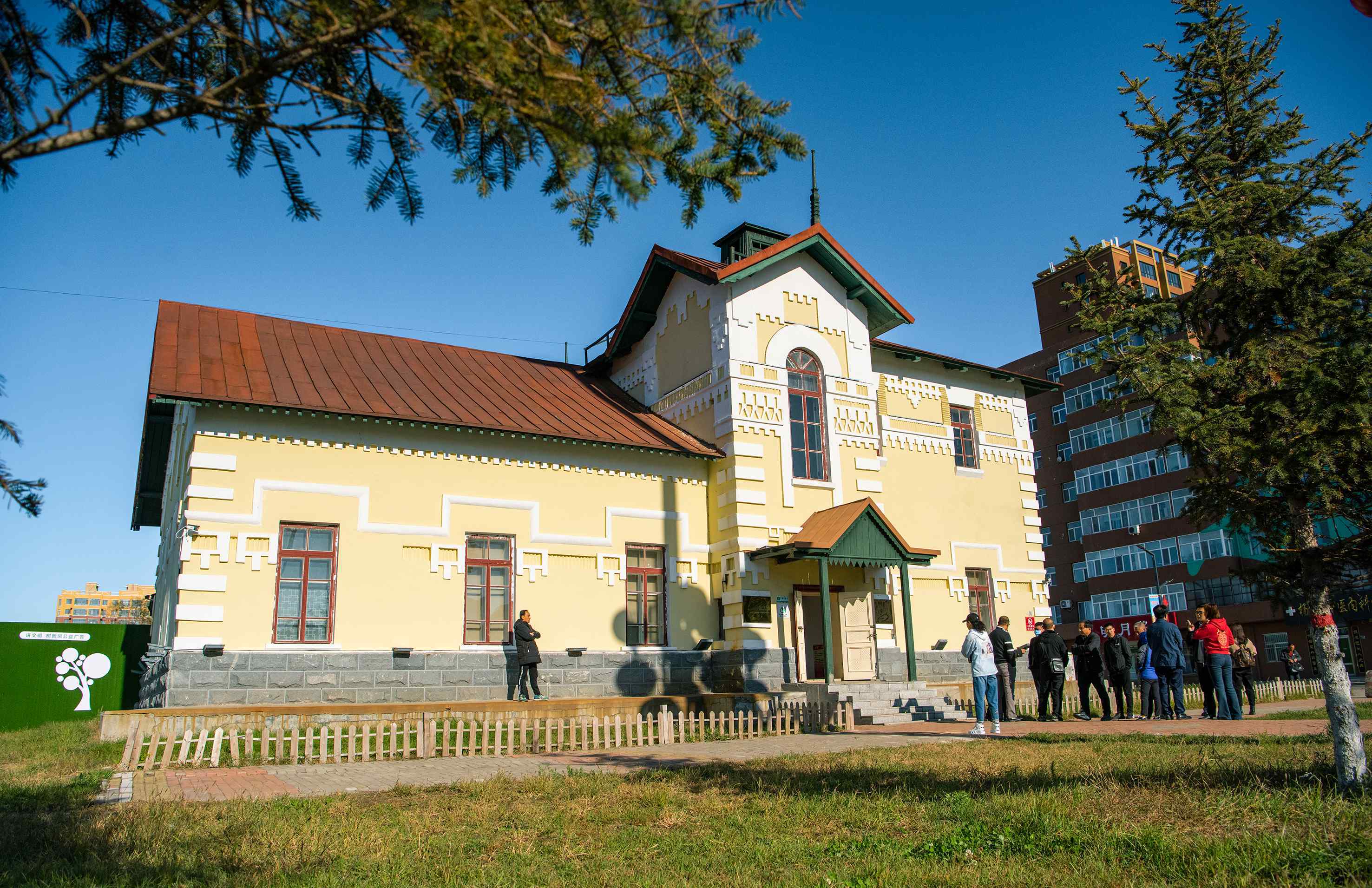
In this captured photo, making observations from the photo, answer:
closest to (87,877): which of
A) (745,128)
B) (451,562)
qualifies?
(745,128)

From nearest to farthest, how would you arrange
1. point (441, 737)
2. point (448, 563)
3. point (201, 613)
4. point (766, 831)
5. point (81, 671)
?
1. point (766, 831)
2. point (441, 737)
3. point (201, 613)
4. point (448, 563)
5. point (81, 671)

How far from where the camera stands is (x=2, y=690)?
21625 mm

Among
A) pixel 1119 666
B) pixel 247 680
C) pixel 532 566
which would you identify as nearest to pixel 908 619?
pixel 1119 666

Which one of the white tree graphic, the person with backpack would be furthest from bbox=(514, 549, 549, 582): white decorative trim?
the person with backpack

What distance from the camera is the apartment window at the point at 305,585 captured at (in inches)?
635

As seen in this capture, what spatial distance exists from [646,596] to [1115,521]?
146 ft

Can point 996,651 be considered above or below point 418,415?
below

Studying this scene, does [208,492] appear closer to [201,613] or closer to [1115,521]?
[201,613]

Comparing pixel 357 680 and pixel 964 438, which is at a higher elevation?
pixel 964 438

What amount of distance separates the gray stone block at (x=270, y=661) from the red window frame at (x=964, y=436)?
54.4ft

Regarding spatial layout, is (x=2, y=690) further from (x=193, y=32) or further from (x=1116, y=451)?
(x=1116, y=451)

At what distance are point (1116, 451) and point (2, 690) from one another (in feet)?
179

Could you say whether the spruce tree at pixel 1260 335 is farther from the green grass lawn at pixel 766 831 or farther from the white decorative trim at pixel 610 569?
the white decorative trim at pixel 610 569

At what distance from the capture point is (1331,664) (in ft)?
26.2
